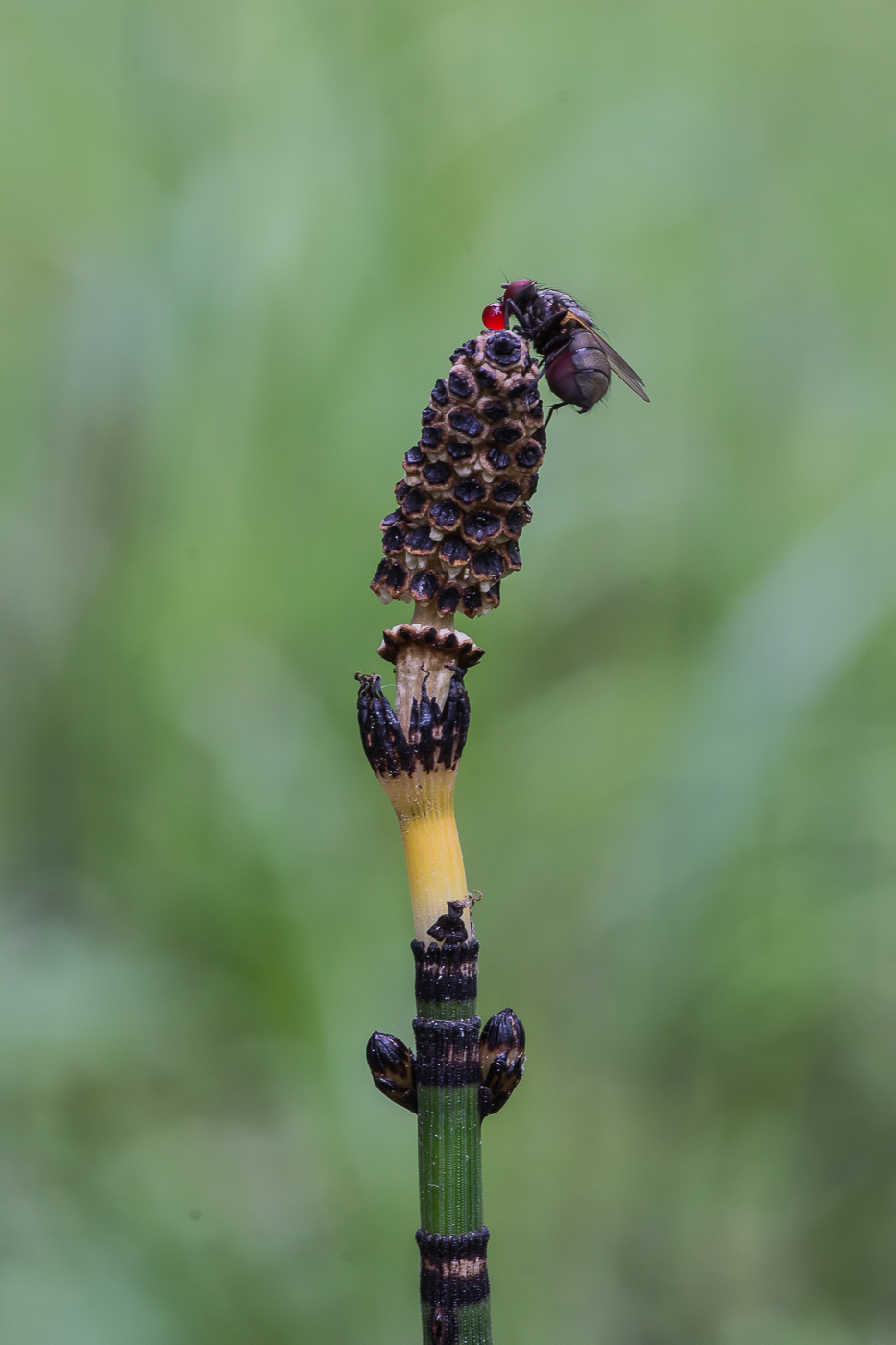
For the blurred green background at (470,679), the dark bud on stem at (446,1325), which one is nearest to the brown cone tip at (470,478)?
the dark bud on stem at (446,1325)

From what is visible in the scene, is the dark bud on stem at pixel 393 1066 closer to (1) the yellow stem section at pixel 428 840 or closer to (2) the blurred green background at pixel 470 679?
(1) the yellow stem section at pixel 428 840

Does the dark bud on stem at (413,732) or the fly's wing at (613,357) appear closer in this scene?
the dark bud on stem at (413,732)

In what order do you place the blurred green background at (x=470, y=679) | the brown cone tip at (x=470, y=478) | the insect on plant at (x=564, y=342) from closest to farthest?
1. the brown cone tip at (x=470, y=478)
2. the insect on plant at (x=564, y=342)
3. the blurred green background at (x=470, y=679)

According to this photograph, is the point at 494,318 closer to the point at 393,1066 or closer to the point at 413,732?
the point at 413,732

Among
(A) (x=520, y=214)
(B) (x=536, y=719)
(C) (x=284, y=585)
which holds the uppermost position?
(A) (x=520, y=214)

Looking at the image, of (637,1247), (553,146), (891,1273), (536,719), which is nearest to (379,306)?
(553,146)

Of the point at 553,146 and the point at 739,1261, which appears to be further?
the point at 553,146

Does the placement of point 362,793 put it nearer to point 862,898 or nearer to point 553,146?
point 862,898

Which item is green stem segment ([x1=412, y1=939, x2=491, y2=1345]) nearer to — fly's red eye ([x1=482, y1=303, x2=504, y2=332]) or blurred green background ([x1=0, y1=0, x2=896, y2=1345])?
fly's red eye ([x1=482, y1=303, x2=504, y2=332])

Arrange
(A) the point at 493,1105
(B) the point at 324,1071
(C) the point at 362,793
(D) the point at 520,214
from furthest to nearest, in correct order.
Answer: (D) the point at 520,214, (C) the point at 362,793, (B) the point at 324,1071, (A) the point at 493,1105
